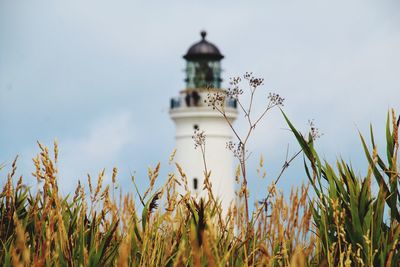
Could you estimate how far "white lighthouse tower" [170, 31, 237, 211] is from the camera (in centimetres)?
2372

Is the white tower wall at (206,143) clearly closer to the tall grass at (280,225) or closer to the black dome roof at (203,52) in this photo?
the black dome roof at (203,52)

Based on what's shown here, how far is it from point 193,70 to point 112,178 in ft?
71.5

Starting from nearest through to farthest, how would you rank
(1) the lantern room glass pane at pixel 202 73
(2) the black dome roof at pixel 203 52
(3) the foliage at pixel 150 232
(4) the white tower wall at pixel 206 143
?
(3) the foliage at pixel 150 232
(1) the lantern room glass pane at pixel 202 73
(2) the black dome roof at pixel 203 52
(4) the white tower wall at pixel 206 143

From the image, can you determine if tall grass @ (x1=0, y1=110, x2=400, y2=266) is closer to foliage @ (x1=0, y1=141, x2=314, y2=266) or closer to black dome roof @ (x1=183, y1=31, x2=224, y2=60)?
foliage @ (x1=0, y1=141, x2=314, y2=266)

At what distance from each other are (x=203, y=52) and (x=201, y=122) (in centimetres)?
280

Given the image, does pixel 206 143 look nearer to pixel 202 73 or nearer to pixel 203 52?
pixel 202 73

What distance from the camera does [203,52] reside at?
2381cm

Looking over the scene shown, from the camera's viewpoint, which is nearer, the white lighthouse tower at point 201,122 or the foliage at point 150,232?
the foliage at point 150,232

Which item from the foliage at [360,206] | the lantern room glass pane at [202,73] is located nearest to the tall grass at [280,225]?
the foliage at [360,206]

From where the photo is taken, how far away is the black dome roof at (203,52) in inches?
933

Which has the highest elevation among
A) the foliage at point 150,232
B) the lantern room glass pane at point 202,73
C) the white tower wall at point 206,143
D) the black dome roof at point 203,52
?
the black dome roof at point 203,52

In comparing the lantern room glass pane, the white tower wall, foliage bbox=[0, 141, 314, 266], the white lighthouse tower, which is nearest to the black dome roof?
the white lighthouse tower

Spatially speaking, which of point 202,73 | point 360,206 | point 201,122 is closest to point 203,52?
point 202,73

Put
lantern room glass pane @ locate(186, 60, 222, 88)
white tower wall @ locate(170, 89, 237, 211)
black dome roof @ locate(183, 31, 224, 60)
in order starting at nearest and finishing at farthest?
lantern room glass pane @ locate(186, 60, 222, 88)
black dome roof @ locate(183, 31, 224, 60)
white tower wall @ locate(170, 89, 237, 211)
